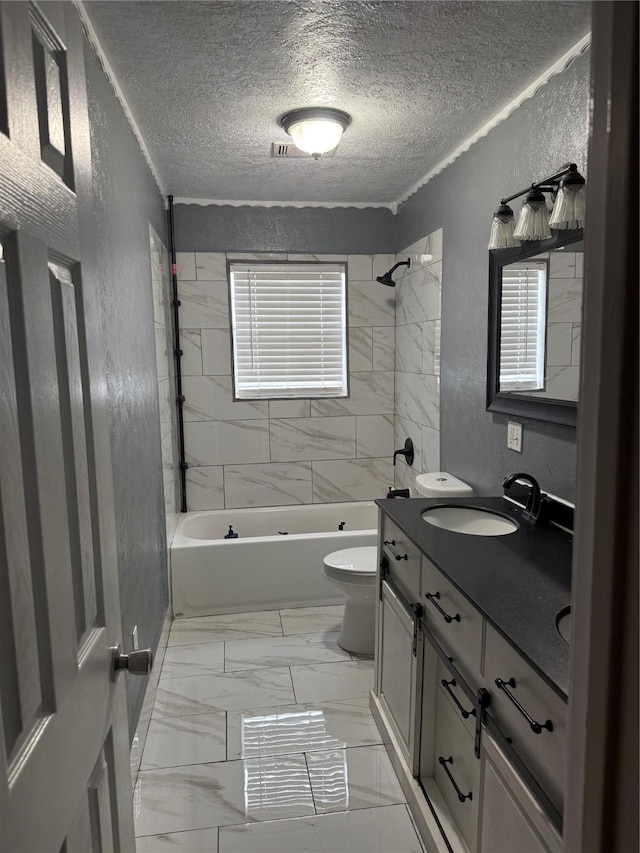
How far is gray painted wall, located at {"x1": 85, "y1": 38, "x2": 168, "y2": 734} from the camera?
1941 mm

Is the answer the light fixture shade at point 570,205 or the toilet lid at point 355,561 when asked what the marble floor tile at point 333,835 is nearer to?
the toilet lid at point 355,561

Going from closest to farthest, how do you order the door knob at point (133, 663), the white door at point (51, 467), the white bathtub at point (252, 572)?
the white door at point (51, 467), the door knob at point (133, 663), the white bathtub at point (252, 572)

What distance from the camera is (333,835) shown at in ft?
6.25

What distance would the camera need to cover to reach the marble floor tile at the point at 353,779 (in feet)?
6.68

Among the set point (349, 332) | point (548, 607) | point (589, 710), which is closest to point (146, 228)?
point (349, 332)

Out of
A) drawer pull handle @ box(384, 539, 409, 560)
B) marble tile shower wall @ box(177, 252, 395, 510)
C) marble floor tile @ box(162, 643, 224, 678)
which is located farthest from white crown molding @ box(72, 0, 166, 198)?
marble floor tile @ box(162, 643, 224, 678)

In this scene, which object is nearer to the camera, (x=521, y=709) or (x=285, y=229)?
(x=521, y=709)

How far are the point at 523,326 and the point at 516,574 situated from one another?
1.12 metres

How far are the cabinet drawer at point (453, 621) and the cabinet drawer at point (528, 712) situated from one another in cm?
7

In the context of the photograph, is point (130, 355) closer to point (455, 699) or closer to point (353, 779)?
point (455, 699)

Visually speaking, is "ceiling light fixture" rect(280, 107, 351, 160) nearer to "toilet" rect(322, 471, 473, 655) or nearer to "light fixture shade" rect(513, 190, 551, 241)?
"light fixture shade" rect(513, 190, 551, 241)

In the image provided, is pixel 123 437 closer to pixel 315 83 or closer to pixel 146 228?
pixel 146 228

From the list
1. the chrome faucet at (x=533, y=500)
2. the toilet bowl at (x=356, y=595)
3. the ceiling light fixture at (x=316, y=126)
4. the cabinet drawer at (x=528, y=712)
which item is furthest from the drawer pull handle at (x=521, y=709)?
the ceiling light fixture at (x=316, y=126)

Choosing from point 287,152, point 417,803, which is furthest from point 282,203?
point 417,803
